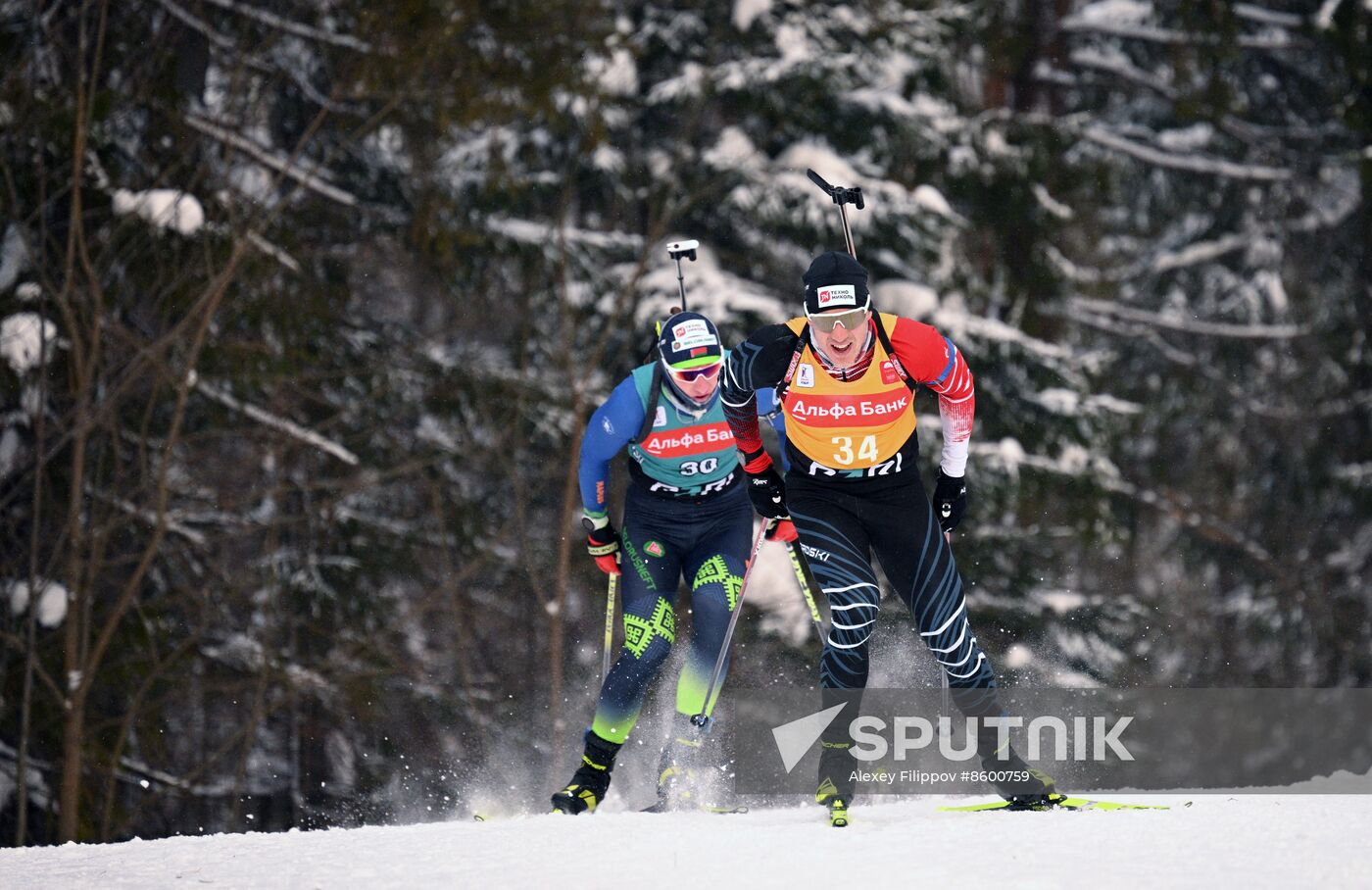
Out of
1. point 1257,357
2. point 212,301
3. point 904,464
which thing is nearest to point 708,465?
point 904,464

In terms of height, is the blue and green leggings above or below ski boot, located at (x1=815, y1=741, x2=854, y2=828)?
above

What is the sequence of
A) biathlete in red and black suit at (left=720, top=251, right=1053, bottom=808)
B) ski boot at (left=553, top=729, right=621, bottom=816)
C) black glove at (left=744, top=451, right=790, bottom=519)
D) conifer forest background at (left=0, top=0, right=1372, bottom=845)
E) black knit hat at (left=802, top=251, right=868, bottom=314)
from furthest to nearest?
conifer forest background at (left=0, top=0, right=1372, bottom=845) < ski boot at (left=553, top=729, right=621, bottom=816) < black glove at (left=744, top=451, right=790, bottom=519) < biathlete in red and black suit at (left=720, top=251, right=1053, bottom=808) < black knit hat at (left=802, top=251, right=868, bottom=314)

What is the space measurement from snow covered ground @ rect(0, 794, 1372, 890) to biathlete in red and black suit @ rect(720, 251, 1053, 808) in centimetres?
48

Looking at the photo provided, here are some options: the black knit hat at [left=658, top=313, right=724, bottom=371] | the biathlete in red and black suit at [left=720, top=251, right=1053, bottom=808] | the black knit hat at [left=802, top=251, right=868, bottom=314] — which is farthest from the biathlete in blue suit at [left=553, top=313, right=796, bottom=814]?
the black knit hat at [left=802, top=251, right=868, bottom=314]

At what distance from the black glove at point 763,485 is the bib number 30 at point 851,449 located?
457 millimetres

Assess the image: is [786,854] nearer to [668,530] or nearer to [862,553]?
[862,553]

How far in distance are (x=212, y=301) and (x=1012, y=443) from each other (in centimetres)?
692

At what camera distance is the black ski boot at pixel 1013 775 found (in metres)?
5.66

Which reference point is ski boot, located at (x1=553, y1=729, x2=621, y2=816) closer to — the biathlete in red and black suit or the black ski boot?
the biathlete in red and black suit

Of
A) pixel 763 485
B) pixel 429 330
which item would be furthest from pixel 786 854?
pixel 429 330

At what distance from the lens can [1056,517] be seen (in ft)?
48.3

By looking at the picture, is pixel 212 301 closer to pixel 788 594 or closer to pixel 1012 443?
pixel 788 594

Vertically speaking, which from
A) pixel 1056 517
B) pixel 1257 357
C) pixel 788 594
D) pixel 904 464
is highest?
pixel 1257 357

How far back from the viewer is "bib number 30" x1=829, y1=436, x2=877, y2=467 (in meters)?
5.66
